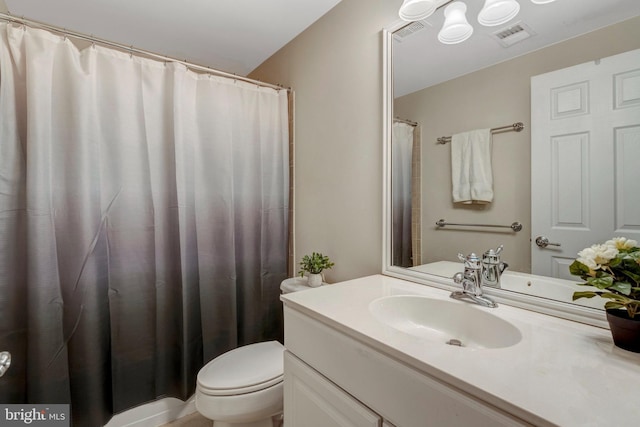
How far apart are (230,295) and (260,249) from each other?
1.10 ft

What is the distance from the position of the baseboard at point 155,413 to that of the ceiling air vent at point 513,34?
2.30 metres

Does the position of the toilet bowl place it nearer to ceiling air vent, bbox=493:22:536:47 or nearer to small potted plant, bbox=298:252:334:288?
small potted plant, bbox=298:252:334:288

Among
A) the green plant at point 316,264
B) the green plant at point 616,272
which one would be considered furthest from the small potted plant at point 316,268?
the green plant at point 616,272

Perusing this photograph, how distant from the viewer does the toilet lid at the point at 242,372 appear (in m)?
1.19

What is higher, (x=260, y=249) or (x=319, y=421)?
(x=260, y=249)

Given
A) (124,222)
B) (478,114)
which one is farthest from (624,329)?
(124,222)

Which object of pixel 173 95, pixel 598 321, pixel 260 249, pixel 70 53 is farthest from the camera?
pixel 260 249

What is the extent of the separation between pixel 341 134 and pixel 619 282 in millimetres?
1249

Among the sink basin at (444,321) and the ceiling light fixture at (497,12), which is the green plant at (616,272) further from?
the ceiling light fixture at (497,12)

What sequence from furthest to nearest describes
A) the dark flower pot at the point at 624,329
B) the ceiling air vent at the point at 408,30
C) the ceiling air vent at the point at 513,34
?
the ceiling air vent at the point at 408,30, the ceiling air vent at the point at 513,34, the dark flower pot at the point at 624,329

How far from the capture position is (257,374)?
126 centimetres

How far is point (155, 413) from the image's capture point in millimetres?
1560

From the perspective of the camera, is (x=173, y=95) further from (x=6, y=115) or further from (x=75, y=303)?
(x=75, y=303)

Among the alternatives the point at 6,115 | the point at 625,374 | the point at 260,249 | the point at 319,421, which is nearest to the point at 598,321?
the point at 625,374
